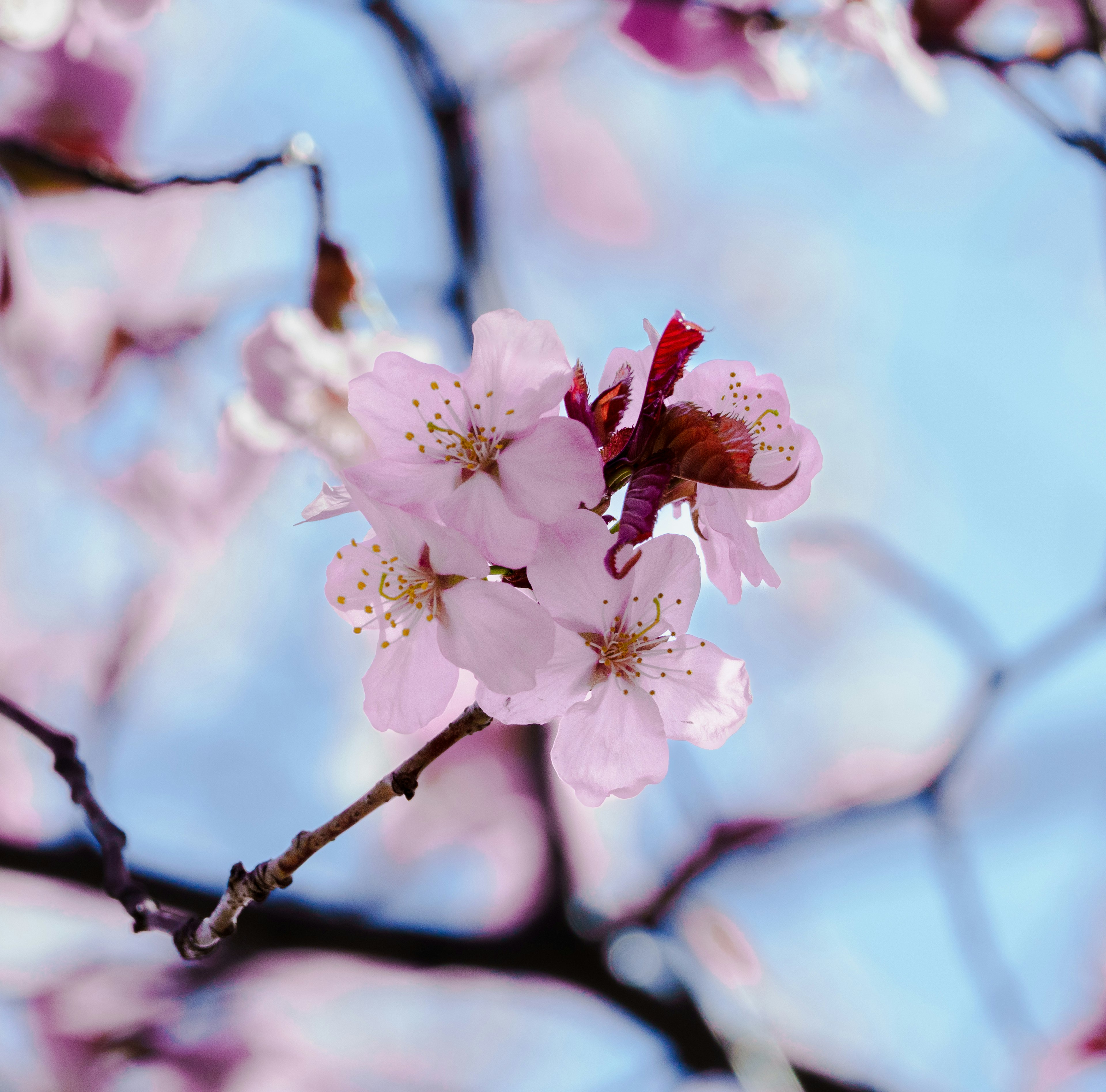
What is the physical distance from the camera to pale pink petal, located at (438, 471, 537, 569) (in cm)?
34

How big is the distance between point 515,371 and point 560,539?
100 mm

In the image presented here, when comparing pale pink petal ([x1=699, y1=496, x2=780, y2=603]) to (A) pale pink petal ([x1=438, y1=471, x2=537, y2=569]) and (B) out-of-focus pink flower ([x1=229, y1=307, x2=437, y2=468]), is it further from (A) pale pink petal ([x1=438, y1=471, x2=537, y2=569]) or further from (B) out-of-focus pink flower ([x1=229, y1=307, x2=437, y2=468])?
(B) out-of-focus pink flower ([x1=229, y1=307, x2=437, y2=468])

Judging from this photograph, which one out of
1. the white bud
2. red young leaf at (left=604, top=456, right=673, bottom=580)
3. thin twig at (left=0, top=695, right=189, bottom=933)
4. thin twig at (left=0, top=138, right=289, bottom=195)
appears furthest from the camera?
the white bud

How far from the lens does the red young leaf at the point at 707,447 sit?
1.12ft

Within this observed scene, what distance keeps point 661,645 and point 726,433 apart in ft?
0.44

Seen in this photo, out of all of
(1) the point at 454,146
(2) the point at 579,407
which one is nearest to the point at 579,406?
(2) the point at 579,407

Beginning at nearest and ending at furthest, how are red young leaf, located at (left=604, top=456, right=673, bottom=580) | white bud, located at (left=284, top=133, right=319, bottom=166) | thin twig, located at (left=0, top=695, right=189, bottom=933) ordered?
red young leaf, located at (left=604, top=456, right=673, bottom=580), thin twig, located at (left=0, top=695, right=189, bottom=933), white bud, located at (left=284, top=133, right=319, bottom=166)

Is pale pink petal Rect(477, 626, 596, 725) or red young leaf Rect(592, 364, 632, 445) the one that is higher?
red young leaf Rect(592, 364, 632, 445)

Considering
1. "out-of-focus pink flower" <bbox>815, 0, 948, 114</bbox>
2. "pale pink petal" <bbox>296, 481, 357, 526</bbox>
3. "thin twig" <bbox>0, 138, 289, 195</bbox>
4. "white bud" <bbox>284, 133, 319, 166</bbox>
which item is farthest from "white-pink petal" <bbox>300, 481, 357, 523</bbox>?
"out-of-focus pink flower" <bbox>815, 0, 948, 114</bbox>

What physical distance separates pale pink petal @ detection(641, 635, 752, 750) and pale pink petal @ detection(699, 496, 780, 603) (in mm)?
37

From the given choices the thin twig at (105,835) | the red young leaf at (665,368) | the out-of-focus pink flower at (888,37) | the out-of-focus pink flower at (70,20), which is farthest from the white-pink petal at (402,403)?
the out-of-focus pink flower at (888,37)

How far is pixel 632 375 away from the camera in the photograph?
389 mm

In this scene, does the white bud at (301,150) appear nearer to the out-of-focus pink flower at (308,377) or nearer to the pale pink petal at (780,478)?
the out-of-focus pink flower at (308,377)

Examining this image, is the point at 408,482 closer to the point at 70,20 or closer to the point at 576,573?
the point at 576,573
